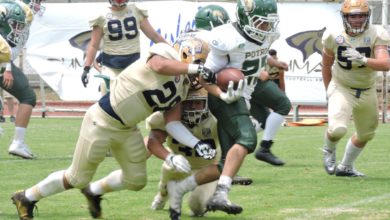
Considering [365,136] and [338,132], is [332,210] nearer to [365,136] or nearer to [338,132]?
[338,132]

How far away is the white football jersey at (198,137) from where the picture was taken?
639 centimetres

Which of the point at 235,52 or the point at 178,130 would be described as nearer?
the point at 178,130

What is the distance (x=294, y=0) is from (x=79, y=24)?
3938mm

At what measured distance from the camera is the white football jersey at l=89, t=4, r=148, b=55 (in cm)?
971

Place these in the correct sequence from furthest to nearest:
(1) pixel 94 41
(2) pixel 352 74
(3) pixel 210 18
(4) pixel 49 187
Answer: (1) pixel 94 41 → (2) pixel 352 74 → (3) pixel 210 18 → (4) pixel 49 187

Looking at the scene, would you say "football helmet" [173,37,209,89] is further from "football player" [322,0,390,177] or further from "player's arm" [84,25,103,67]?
"player's arm" [84,25,103,67]

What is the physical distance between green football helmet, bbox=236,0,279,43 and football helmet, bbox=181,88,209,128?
500 millimetres

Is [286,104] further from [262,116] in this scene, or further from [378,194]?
[378,194]

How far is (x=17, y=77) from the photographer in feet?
33.4

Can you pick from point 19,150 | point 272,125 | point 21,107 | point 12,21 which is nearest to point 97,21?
point 12,21

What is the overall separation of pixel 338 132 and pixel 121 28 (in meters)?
2.63

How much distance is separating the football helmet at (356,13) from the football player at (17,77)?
363cm

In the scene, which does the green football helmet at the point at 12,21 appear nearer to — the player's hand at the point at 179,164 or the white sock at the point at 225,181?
the player's hand at the point at 179,164

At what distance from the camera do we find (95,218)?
639 cm
